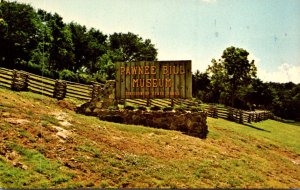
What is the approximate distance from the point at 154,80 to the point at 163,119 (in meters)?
2.87

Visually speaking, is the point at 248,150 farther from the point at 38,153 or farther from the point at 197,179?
the point at 38,153

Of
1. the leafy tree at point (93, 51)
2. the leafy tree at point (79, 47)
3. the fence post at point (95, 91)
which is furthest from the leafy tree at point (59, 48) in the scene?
the fence post at point (95, 91)

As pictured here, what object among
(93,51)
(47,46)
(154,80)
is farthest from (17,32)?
(154,80)

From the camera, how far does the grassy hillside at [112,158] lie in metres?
11.8

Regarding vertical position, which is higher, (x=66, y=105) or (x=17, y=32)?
(x=17, y=32)

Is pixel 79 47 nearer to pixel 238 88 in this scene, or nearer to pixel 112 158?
pixel 238 88

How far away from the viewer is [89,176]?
39.4 ft

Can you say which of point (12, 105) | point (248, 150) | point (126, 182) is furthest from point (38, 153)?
point (248, 150)

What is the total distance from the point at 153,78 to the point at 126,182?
1239 centimetres

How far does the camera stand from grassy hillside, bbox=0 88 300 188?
11789 mm

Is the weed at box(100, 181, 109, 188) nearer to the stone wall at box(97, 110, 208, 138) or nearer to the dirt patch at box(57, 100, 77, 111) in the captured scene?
the stone wall at box(97, 110, 208, 138)

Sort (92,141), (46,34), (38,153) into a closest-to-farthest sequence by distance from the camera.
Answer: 1. (38,153)
2. (92,141)
3. (46,34)

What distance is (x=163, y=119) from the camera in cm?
2277

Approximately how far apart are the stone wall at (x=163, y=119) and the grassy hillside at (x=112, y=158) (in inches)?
Answer: 65.1
